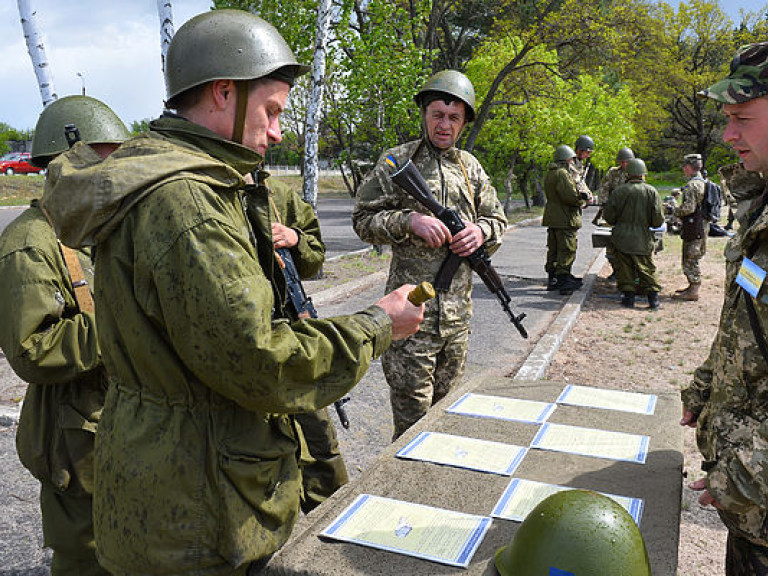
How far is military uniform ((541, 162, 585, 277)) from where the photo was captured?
1049cm

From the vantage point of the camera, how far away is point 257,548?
172cm

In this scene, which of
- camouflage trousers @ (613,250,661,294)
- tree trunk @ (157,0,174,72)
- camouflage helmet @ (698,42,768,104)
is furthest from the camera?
camouflage trousers @ (613,250,661,294)

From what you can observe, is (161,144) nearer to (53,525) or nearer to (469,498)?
(469,498)

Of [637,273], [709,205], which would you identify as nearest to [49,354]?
[637,273]

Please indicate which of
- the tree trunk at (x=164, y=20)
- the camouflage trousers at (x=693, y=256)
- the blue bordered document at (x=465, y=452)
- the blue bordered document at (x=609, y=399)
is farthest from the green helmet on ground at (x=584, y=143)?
the blue bordered document at (x=465, y=452)

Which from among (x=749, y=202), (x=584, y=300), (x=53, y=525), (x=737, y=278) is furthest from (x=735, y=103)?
(x=584, y=300)

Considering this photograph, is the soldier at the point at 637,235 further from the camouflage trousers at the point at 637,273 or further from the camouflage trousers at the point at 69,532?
the camouflage trousers at the point at 69,532

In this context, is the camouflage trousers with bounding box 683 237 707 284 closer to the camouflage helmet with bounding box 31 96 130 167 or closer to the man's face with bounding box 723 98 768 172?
the man's face with bounding box 723 98 768 172

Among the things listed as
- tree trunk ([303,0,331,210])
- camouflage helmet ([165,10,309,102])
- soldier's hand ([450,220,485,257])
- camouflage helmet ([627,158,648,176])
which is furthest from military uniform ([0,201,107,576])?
camouflage helmet ([627,158,648,176])

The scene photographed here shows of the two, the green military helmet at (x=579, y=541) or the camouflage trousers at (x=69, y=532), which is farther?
the camouflage trousers at (x=69, y=532)

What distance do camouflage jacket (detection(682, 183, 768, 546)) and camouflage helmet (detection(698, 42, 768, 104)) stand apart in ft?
1.25

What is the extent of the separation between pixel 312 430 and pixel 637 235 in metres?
8.01

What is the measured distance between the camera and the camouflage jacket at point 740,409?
192 centimetres

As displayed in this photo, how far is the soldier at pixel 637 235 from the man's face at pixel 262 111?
882 centimetres
